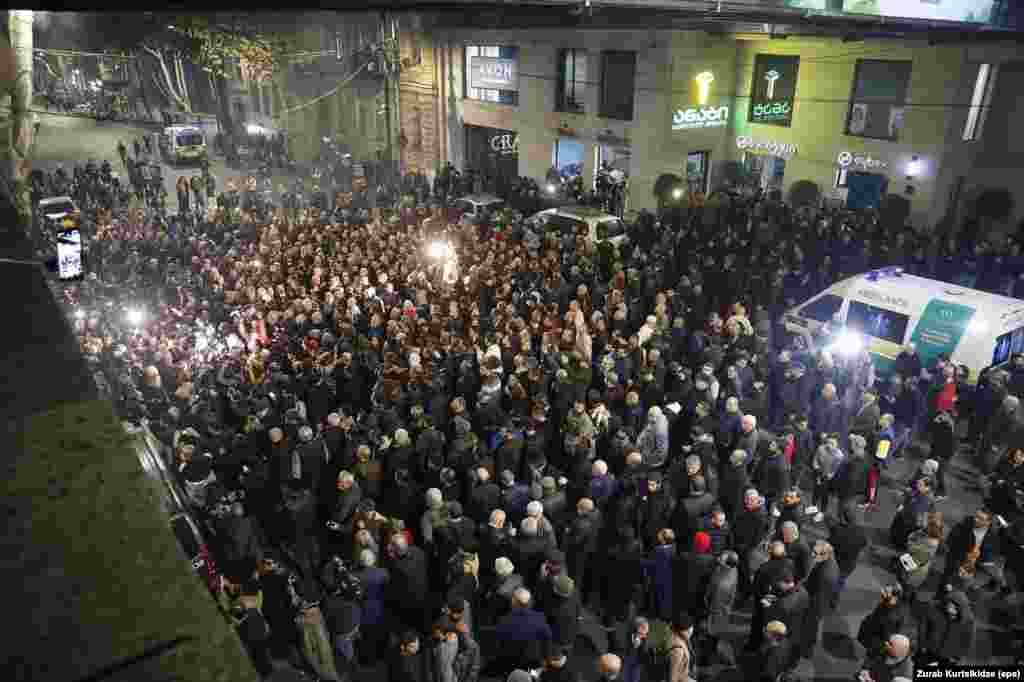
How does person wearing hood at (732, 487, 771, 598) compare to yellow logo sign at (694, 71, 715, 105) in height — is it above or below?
below

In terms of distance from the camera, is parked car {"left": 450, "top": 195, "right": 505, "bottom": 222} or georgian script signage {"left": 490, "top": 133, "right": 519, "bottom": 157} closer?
parked car {"left": 450, "top": 195, "right": 505, "bottom": 222}

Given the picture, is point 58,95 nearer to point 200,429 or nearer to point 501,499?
point 200,429

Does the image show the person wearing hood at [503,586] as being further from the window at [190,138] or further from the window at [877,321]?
the window at [190,138]

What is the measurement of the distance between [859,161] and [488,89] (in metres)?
15.3

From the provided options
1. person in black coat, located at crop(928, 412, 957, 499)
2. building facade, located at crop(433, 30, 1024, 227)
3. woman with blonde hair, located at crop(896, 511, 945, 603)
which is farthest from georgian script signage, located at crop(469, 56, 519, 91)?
woman with blonde hair, located at crop(896, 511, 945, 603)

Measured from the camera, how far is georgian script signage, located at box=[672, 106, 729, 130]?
23.9 metres

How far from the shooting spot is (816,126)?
23328 millimetres

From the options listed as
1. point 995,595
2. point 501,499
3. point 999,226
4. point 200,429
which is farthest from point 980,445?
point 999,226

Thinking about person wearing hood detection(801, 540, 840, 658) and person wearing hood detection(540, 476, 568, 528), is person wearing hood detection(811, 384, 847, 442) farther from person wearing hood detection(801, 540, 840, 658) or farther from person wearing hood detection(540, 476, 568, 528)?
person wearing hood detection(540, 476, 568, 528)

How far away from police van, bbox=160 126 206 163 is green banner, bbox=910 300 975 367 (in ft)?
Result: 107

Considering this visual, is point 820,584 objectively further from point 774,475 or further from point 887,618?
point 774,475

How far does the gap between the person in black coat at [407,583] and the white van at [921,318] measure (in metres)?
7.96

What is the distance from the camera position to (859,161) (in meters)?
22.2

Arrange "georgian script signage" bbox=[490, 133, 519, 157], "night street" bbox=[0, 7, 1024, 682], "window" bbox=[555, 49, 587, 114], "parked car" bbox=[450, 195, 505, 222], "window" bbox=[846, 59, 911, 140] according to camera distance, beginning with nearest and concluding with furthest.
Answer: "night street" bbox=[0, 7, 1024, 682], "parked car" bbox=[450, 195, 505, 222], "window" bbox=[846, 59, 911, 140], "window" bbox=[555, 49, 587, 114], "georgian script signage" bbox=[490, 133, 519, 157]
